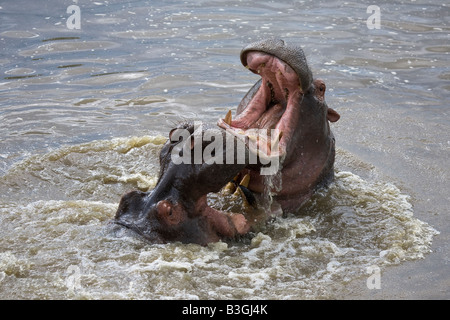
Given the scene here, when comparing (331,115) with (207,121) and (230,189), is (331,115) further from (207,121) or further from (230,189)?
(207,121)

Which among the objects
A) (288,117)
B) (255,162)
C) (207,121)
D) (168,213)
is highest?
(288,117)

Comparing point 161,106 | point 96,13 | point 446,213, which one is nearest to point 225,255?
point 446,213

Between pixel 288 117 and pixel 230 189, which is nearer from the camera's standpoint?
pixel 288 117

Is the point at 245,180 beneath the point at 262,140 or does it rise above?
beneath

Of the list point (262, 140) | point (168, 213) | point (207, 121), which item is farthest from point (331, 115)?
point (207, 121)

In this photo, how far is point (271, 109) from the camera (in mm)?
4973

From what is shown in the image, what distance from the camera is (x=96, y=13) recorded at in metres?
12.1

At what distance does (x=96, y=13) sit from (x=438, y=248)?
861 cm

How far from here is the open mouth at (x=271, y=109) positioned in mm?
4624

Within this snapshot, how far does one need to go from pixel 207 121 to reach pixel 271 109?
263 centimetres

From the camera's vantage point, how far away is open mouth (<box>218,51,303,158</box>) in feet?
15.2

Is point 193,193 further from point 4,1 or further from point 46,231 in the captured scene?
point 4,1

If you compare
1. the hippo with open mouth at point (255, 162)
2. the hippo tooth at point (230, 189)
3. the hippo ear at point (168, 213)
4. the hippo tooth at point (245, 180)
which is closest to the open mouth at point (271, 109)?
the hippo with open mouth at point (255, 162)

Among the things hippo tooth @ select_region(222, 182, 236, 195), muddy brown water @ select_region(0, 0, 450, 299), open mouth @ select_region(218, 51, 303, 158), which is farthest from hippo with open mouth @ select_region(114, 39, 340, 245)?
hippo tooth @ select_region(222, 182, 236, 195)
